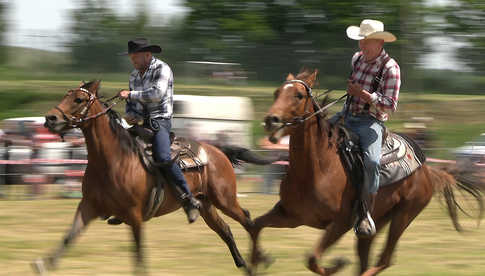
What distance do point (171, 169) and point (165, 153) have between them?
6.8 inches

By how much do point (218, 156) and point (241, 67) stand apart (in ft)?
79.4

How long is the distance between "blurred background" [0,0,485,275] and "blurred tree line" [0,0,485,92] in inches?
2.3

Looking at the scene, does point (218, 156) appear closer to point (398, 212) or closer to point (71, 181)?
point (398, 212)

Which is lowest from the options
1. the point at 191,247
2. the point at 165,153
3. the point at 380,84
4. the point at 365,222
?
the point at 191,247

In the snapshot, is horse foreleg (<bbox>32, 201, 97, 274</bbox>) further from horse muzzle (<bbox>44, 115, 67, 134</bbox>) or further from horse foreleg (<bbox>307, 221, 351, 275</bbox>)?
horse foreleg (<bbox>307, 221, 351, 275</bbox>)

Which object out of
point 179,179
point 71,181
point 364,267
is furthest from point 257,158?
point 71,181

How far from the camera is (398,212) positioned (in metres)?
8.96

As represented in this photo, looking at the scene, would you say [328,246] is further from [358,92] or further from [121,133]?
[121,133]

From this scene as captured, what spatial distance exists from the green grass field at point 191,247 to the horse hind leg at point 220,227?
271 mm

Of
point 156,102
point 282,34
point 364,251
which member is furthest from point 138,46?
point 282,34

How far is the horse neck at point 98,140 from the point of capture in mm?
8781

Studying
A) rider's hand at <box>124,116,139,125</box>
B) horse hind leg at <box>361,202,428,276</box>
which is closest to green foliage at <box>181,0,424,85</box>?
rider's hand at <box>124,116,139,125</box>

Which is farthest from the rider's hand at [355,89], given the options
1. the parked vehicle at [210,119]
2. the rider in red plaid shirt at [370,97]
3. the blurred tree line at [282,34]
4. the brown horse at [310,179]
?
the blurred tree line at [282,34]

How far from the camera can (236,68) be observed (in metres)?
34.3
